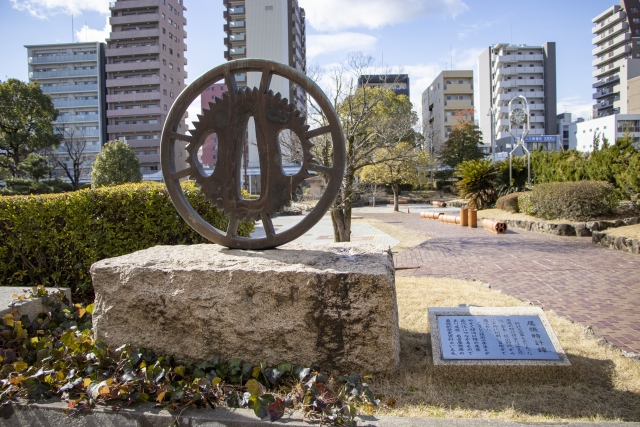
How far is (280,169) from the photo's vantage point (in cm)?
425

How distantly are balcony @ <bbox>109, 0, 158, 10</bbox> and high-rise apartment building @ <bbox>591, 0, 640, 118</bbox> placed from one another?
58.6 metres

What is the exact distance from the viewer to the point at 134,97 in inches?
2311

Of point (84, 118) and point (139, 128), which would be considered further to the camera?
point (84, 118)

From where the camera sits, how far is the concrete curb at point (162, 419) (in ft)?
8.80

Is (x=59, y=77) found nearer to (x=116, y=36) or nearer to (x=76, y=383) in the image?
(x=116, y=36)

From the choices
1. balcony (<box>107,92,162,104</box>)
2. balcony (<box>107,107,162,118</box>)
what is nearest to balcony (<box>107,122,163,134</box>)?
balcony (<box>107,107,162,118</box>)

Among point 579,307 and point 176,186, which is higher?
point 176,186

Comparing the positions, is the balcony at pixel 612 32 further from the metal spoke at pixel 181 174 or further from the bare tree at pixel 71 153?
the metal spoke at pixel 181 174

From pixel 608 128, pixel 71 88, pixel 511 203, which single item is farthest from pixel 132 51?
pixel 511 203

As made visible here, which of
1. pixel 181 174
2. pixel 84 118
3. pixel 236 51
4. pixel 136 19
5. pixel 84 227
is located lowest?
pixel 84 227

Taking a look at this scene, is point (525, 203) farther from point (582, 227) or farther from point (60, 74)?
point (60, 74)

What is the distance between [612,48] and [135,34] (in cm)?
6589

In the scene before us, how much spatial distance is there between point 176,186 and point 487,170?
20377 mm

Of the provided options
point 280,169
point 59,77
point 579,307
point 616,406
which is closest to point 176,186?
point 280,169
